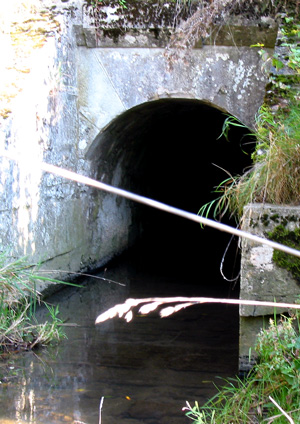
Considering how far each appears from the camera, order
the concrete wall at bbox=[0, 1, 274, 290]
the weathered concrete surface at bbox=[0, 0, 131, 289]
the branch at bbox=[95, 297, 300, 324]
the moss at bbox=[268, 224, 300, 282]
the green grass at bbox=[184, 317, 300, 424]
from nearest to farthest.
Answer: the branch at bbox=[95, 297, 300, 324]
the green grass at bbox=[184, 317, 300, 424]
the moss at bbox=[268, 224, 300, 282]
the weathered concrete surface at bbox=[0, 0, 131, 289]
the concrete wall at bbox=[0, 1, 274, 290]

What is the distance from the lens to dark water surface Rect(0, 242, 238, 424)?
2.78 metres

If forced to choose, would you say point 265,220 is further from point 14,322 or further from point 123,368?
point 14,322

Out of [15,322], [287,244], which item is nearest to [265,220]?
[287,244]

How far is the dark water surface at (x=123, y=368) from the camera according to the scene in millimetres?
2783

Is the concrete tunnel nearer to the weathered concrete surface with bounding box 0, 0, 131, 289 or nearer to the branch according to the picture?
the weathered concrete surface with bounding box 0, 0, 131, 289

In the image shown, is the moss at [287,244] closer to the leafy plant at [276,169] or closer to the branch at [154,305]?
the leafy plant at [276,169]

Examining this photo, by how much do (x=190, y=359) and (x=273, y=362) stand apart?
1322mm

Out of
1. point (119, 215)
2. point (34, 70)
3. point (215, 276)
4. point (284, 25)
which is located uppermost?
point (284, 25)

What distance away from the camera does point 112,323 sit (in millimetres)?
4387

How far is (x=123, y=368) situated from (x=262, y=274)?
1194mm

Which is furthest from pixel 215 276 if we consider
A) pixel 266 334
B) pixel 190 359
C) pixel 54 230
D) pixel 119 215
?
pixel 266 334

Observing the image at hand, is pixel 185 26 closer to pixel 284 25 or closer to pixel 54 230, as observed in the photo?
pixel 284 25

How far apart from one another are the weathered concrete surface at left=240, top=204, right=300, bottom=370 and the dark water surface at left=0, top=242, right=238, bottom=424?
0.53 m

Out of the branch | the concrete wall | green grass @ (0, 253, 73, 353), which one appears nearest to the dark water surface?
green grass @ (0, 253, 73, 353)
